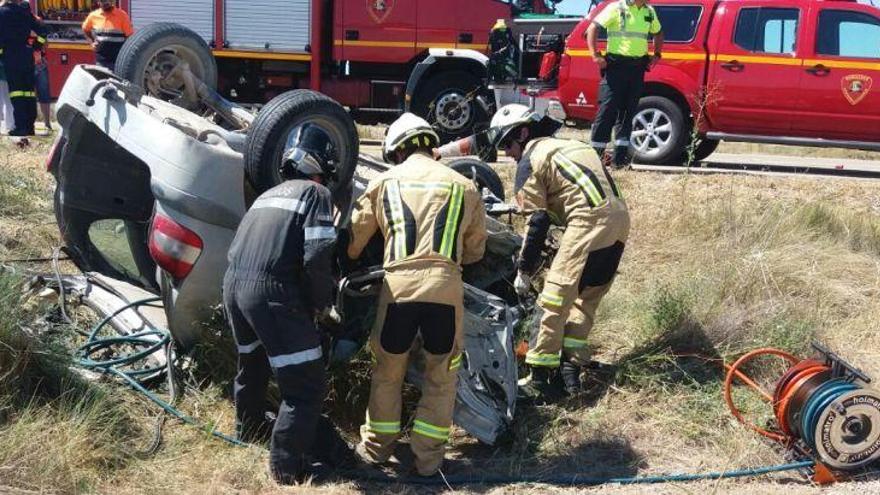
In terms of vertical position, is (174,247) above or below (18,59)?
below

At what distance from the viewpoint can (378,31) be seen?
13109 millimetres

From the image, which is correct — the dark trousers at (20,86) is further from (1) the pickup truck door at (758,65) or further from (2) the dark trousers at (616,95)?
(1) the pickup truck door at (758,65)

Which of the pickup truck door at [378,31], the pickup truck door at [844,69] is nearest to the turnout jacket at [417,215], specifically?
the pickup truck door at [844,69]

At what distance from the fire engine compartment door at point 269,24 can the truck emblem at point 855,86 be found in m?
7.41

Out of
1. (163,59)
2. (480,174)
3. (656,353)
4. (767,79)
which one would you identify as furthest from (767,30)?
(163,59)

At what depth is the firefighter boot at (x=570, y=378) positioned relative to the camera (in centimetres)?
508

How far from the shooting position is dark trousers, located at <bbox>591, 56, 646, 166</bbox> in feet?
27.5

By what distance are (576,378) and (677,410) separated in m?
0.56

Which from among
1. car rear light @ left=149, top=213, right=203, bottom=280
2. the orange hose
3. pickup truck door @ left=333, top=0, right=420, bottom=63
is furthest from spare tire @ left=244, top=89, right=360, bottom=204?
pickup truck door @ left=333, top=0, right=420, bottom=63

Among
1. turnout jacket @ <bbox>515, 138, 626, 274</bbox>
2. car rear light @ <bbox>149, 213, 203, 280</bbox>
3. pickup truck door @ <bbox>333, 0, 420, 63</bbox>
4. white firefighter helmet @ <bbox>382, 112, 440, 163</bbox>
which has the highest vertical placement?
pickup truck door @ <bbox>333, 0, 420, 63</bbox>

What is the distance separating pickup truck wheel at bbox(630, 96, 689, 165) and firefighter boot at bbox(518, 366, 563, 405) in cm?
480

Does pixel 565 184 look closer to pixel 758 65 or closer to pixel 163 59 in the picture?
pixel 163 59

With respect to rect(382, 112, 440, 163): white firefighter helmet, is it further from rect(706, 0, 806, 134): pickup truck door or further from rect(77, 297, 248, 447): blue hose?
rect(706, 0, 806, 134): pickup truck door

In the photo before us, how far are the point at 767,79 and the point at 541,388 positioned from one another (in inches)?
221
